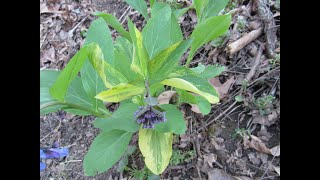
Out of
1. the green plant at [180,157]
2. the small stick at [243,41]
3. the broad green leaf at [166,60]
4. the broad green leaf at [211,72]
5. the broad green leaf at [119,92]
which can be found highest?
the small stick at [243,41]

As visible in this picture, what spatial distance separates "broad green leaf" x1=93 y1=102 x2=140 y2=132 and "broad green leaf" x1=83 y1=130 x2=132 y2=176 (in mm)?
98

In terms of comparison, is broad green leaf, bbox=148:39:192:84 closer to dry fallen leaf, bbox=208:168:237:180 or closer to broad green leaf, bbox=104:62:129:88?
broad green leaf, bbox=104:62:129:88

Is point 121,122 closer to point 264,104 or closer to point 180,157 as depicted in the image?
point 180,157

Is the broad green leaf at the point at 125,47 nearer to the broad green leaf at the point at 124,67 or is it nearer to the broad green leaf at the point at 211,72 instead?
the broad green leaf at the point at 124,67

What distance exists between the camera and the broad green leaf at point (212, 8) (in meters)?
1.36

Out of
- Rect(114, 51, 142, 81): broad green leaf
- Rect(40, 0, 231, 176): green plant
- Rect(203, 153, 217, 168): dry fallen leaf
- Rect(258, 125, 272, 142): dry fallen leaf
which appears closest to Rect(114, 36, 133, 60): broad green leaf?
Rect(40, 0, 231, 176): green plant

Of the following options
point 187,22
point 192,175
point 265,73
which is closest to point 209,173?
point 192,175

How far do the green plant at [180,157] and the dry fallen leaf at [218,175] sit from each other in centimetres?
11

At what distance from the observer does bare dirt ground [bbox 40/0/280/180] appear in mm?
1556

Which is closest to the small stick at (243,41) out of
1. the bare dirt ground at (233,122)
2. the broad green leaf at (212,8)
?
the bare dirt ground at (233,122)

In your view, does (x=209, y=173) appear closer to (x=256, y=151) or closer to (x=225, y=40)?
(x=256, y=151)

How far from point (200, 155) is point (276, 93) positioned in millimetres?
458

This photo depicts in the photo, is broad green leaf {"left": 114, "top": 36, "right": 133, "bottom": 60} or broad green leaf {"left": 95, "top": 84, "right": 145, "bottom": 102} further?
broad green leaf {"left": 114, "top": 36, "right": 133, "bottom": 60}

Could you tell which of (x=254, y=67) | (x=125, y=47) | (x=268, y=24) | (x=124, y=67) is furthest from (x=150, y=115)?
(x=268, y=24)
